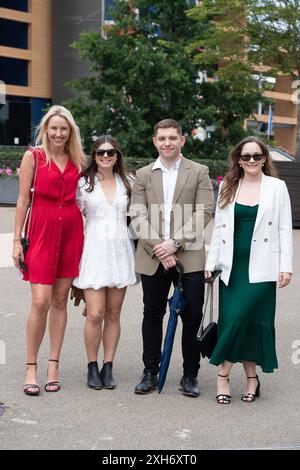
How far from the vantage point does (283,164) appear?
1750 centimetres

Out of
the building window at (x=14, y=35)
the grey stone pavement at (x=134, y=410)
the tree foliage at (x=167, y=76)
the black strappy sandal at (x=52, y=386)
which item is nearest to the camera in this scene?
the grey stone pavement at (x=134, y=410)

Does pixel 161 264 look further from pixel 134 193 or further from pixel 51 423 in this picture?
pixel 51 423

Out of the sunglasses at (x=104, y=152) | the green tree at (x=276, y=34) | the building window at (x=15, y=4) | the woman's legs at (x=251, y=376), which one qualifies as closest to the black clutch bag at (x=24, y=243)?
the sunglasses at (x=104, y=152)

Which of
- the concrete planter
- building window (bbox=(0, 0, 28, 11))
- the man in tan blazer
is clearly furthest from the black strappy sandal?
building window (bbox=(0, 0, 28, 11))

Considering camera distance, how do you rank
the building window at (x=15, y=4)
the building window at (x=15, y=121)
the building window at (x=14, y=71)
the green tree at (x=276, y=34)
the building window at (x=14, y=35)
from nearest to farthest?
the green tree at (x=276, y=34)
the building window at (x=15, y=4)
the building window at (x=15, y=121)
the building window at (x=14, y=35)
the building window at (x=14, y=71)

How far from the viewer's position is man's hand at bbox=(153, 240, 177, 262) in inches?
208

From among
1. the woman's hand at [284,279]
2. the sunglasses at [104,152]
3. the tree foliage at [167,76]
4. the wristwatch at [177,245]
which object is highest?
the tree foliage at [167,76]

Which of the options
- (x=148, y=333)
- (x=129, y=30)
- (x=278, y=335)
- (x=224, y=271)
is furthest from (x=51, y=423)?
(x=129, y=30)

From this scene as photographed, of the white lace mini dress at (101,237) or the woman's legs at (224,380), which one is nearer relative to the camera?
the woman's legs at (224,380)

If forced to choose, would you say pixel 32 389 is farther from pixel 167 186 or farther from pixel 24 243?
pixel 167 186

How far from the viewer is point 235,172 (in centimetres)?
543

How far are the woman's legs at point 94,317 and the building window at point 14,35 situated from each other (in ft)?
135

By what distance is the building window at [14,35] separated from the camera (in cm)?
4422

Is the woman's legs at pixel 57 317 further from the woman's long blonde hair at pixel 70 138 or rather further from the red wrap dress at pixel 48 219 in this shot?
the woman's long blonde hair at pixel 70 138
